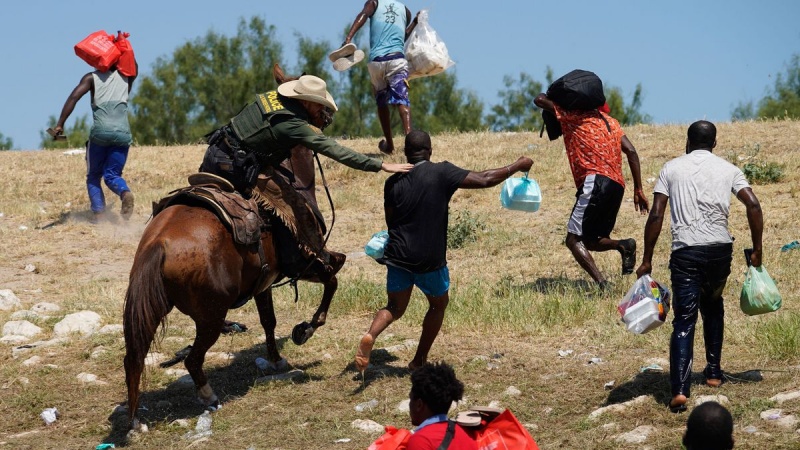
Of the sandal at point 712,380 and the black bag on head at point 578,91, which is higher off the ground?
the black bag on head at point 578,91

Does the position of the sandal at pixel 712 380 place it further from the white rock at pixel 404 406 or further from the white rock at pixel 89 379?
the white rock at pixel 89 379

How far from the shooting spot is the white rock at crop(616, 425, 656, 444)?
613cm

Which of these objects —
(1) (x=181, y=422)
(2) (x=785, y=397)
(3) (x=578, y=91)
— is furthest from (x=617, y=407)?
(3) (x=578, y=91)

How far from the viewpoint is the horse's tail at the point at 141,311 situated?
22.5 feet

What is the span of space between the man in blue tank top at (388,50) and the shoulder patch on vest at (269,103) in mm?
5556

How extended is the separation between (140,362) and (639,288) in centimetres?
314

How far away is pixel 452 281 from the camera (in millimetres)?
10781

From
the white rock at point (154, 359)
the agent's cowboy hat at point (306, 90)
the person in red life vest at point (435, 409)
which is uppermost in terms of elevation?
the agent's cowboy hat at point (306, 90)

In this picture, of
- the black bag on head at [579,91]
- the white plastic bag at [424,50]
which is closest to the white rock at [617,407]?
the black bag on head at [579,91]

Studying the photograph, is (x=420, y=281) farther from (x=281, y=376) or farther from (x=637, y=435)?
(x=637, y=435)

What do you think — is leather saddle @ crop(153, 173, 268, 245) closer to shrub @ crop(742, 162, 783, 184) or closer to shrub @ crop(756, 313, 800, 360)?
shrub @ crop(756, 313, 800, 360)

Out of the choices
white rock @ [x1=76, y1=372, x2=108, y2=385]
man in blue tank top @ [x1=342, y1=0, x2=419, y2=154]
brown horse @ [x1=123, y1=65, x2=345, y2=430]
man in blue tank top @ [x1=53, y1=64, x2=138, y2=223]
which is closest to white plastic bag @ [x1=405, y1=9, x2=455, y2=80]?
man in blue tank top @ [x1=342, y1=0, x2=419, y2=154]

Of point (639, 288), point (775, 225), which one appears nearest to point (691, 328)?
point (639, 288)

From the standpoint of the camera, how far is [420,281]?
24.7 ft
